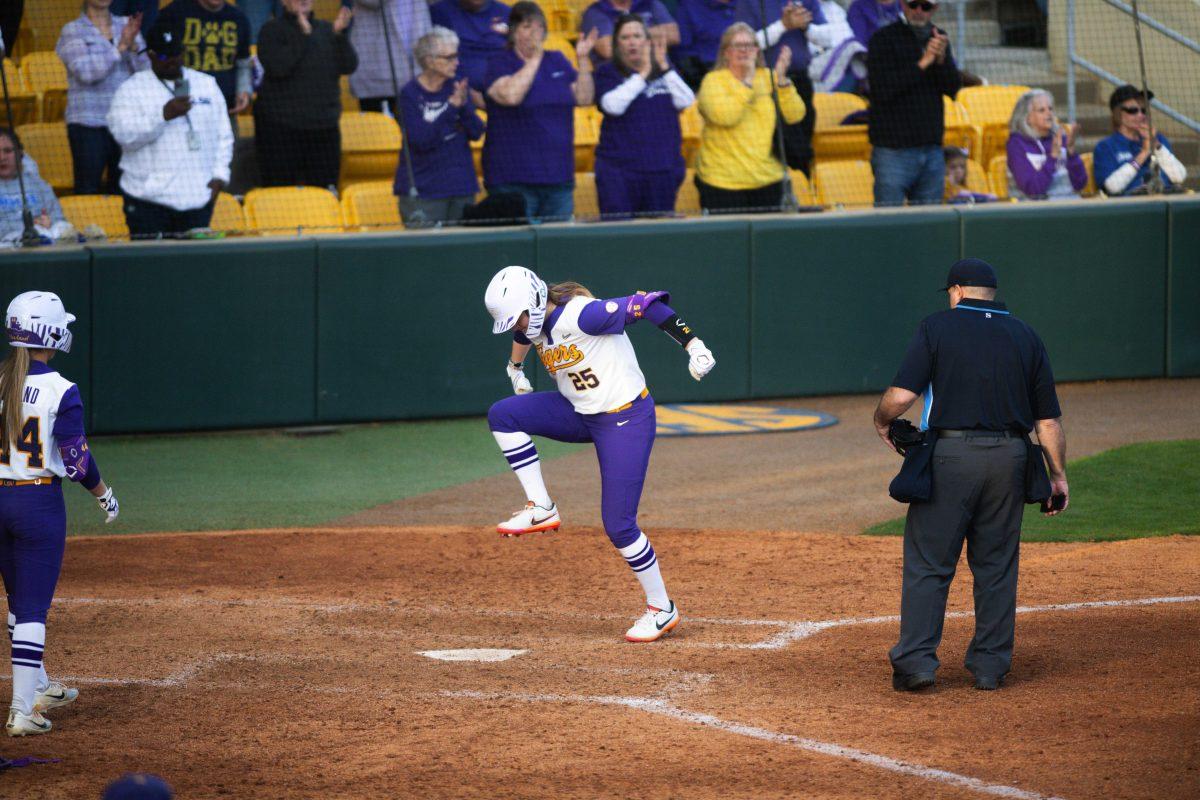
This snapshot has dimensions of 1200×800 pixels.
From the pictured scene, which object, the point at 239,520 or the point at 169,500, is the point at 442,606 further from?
the point at 169,500

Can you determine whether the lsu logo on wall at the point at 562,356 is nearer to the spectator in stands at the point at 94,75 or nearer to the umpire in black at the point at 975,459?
the umpire in black at the point at 975,459

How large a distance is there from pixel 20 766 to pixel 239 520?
469 cm

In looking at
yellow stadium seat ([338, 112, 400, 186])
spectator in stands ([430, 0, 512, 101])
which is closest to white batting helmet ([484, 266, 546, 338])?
yellow stadium seat ([338, 112, 400, 186])

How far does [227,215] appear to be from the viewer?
42.5 feet

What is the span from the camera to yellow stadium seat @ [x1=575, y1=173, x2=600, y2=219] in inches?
561

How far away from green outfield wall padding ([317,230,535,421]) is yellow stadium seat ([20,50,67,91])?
3041mm

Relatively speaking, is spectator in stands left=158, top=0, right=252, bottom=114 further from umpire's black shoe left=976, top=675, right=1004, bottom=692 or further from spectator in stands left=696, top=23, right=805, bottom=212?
umpire's black shoe left=976, top=675, right=1004, bottom=692

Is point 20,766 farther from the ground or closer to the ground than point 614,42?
closer to the ground

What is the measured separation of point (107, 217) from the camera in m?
12.5

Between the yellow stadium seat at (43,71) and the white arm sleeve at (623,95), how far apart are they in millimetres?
4727

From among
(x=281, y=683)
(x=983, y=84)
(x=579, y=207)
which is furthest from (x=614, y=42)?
(x=281, y=683)

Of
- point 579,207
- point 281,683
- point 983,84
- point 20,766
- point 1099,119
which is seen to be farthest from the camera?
point 1099,119

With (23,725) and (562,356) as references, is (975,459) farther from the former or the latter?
(23,725)

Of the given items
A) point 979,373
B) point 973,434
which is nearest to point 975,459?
point 973,434
